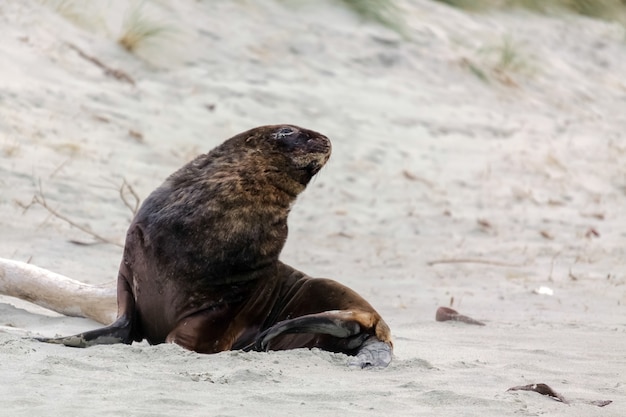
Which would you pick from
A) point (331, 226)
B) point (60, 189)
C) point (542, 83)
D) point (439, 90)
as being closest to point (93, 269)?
point (60, 189)

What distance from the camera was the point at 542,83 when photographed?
14.7 m

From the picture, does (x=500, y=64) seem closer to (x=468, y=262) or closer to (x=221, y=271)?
(x=468, y=262)

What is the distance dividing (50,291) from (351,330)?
1467 mm

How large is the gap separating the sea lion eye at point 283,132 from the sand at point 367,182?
98 centimetres

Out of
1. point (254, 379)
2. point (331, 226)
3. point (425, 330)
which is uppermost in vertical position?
point (254, 379)

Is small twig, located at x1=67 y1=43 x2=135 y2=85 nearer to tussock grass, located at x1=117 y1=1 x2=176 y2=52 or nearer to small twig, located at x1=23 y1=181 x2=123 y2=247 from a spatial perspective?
tussock grass, located at x1=117 y1=1 x2=176 y2=52

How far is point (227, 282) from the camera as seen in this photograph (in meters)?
4.84

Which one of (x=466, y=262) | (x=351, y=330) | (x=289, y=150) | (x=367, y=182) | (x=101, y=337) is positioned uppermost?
(x=289, y=150)

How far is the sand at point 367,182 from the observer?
163 inches

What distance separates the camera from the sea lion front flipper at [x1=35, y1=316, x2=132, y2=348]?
4.55m

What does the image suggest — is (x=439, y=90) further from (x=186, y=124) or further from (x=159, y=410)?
(x=159, y=410)

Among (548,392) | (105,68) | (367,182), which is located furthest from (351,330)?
(105,68)

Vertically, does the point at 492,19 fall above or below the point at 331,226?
above

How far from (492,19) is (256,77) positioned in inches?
187
